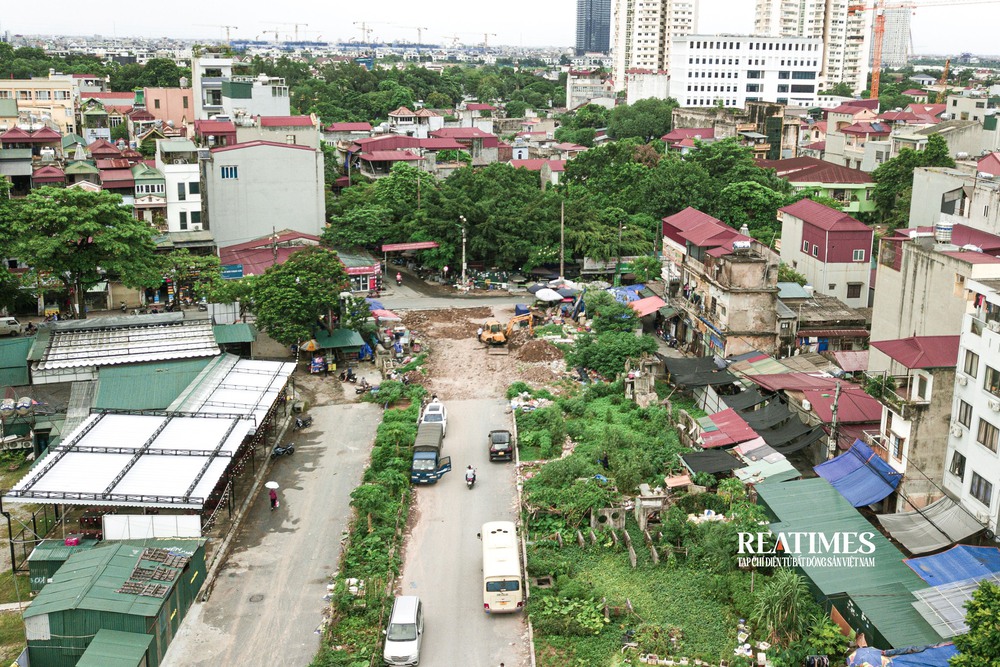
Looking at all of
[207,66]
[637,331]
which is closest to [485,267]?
[637,331]

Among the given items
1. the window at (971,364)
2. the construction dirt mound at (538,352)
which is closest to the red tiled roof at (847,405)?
the window at (971,364)

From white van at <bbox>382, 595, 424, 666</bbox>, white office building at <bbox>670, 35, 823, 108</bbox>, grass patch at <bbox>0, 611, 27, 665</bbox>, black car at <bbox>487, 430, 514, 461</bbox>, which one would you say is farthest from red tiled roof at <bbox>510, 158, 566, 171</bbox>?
grass patch at <bbox>0, 611, 27, 665</bbox>

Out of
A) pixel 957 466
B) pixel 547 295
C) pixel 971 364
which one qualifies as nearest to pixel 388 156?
pixel 547 295

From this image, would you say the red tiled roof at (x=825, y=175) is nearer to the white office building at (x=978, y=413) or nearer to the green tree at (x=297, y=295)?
the green tree at (x=297, y=295)

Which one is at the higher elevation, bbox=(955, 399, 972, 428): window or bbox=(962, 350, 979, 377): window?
bbox=(962, 350, 979, 377): window

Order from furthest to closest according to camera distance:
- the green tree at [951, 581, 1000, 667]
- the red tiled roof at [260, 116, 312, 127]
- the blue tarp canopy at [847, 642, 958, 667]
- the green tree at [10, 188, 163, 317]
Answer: the red tiled roof at [260, 116, 312, 127] < the green tree at [10, 188, 163, 317] < the blue tarp canopy at [847, 642, 958, 667] < the green tree at [951, 581, 1000, 667]

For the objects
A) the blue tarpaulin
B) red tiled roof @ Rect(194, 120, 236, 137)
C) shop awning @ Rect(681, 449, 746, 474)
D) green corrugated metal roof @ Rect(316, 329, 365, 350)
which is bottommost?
shop awning @ Rect(681, 449, 746, 474)

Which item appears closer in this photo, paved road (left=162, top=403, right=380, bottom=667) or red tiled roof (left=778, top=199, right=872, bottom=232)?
paved road (left=162, top=403, right=380, bottom=667)

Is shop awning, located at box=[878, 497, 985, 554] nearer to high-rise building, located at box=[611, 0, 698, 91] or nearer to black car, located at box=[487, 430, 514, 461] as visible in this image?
black car, located at box=[487, 430, 514, 461]
